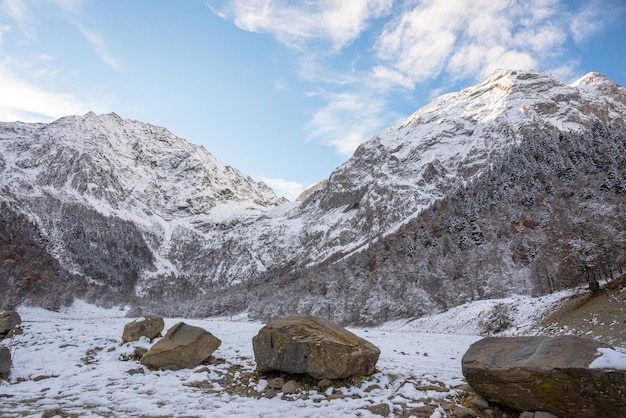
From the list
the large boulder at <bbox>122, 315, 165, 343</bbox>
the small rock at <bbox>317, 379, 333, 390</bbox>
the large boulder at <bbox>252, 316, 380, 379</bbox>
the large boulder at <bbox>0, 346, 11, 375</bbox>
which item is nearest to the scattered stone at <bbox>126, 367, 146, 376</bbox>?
the large boulder at <bbox>122, 315, 165, 343</bbox>

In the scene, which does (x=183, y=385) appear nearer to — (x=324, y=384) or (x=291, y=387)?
(x=291, y=387)

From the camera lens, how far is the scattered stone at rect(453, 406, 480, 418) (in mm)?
9078

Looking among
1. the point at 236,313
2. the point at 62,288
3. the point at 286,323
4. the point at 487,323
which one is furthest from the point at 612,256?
the point at 62,288

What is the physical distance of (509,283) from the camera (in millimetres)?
63688

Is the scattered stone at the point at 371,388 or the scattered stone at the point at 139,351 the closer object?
the scattered stone at the point at 371,388

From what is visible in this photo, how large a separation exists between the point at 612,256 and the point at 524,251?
108 feet

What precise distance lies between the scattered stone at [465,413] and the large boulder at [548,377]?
0.66 m

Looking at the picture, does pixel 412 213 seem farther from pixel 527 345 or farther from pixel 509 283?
pixel 527 345

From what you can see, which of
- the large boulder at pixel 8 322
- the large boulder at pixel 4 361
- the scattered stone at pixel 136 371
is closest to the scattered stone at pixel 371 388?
the scattered stone at pixel 136 371

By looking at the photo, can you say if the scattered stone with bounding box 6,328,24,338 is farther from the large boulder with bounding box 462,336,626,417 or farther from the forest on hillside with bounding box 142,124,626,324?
the forest on hillside with bounding box 142,124,626,324

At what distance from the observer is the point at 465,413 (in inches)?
360

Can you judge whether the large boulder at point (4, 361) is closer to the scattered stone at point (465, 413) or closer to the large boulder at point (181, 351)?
the large boulder at point (181, 351)

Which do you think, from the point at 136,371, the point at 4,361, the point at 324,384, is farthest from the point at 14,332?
the point at 324,384

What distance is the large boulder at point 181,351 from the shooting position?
14336 millimetres
